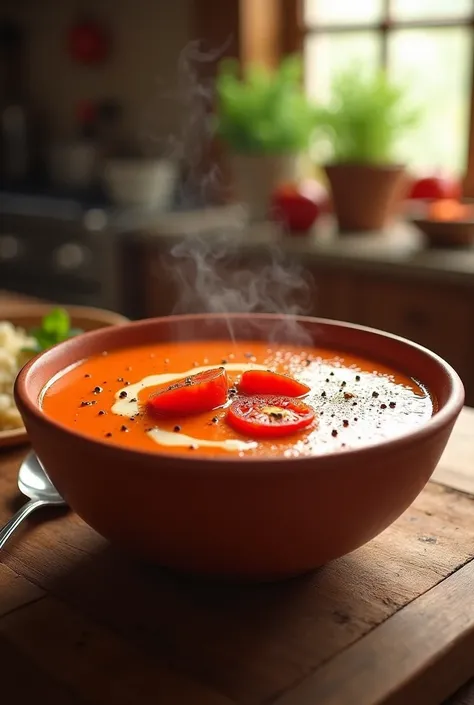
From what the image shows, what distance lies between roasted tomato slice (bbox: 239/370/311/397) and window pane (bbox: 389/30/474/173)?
2.42m

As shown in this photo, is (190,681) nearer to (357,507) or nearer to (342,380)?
(357,507)

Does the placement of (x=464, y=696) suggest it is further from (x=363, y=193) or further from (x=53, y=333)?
(x=363, y=193)

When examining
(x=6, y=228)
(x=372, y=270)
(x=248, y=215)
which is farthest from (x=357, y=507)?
(x=6, y=228)

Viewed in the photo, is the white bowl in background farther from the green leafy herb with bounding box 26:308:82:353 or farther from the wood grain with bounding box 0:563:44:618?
the wood grain with bounding box 0:563:44:618

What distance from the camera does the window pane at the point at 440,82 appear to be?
3186 mm

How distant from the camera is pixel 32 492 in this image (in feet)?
3.01

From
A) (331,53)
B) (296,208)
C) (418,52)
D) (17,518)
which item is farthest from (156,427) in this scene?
(331,53)

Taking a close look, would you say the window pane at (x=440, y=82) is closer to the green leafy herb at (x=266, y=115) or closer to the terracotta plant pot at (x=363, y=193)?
the terracotta plant pot at (x=363, y=193)

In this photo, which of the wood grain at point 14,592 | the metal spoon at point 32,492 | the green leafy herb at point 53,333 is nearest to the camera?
the wood grain at point 14,592

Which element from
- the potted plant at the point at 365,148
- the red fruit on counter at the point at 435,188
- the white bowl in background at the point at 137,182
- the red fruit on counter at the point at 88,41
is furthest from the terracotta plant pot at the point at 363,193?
the red fruit on counter at the point at 88,41

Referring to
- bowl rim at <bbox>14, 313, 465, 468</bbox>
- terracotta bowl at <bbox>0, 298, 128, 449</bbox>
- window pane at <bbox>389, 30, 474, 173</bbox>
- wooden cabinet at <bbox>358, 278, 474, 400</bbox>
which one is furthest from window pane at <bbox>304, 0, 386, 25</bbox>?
bowl rim at <bbox>14, 313, 465, 468</bbox>

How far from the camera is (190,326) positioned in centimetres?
110

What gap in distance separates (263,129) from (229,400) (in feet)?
7.89

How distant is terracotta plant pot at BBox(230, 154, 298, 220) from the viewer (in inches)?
126
